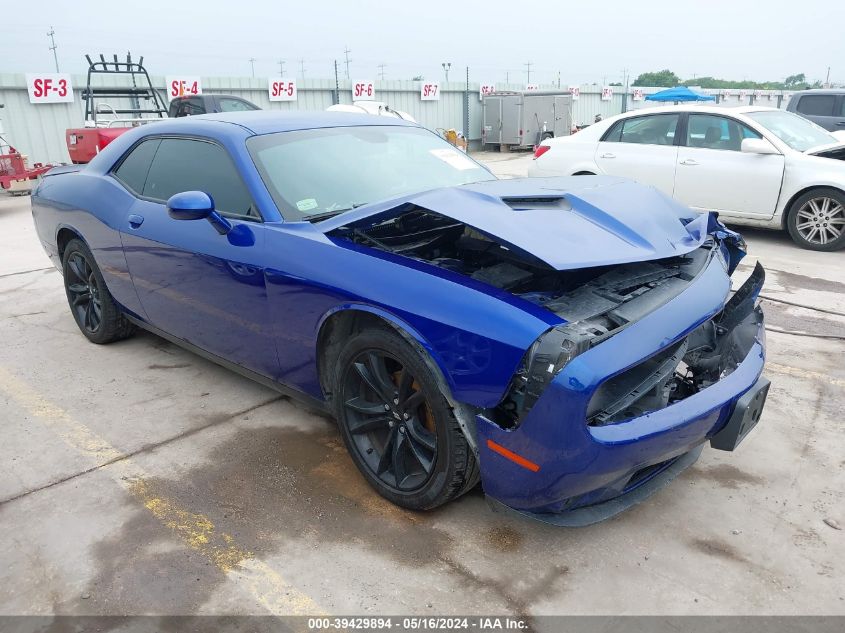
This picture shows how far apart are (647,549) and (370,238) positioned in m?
1.73

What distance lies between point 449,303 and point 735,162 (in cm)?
620

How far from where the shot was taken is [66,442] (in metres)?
3.55

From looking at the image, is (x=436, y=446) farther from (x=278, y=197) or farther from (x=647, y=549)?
(x=278, y=197)

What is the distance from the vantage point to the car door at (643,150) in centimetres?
788

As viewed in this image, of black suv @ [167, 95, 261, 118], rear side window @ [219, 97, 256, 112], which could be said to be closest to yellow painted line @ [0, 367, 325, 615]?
black suv @ [167, 95, 261, 118]

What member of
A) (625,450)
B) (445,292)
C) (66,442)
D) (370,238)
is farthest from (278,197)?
(625,450)

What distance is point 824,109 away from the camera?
1230 centimetres

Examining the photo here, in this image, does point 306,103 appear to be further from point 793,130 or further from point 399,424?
point 399,424

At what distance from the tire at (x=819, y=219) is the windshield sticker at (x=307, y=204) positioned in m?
6.00

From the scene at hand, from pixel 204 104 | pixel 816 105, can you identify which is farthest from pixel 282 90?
pixel 816 105

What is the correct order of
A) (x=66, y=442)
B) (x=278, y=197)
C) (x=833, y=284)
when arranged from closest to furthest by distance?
(x=278, y=197) → (x=66, y=442) → (x=833, y=284)

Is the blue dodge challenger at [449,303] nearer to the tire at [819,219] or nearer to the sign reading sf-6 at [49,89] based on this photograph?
the tire at [819,219]

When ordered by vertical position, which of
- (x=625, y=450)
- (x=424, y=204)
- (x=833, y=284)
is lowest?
(x=833, y=284)

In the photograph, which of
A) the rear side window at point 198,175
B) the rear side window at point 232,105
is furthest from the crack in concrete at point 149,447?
the rear side window at point 232,105
